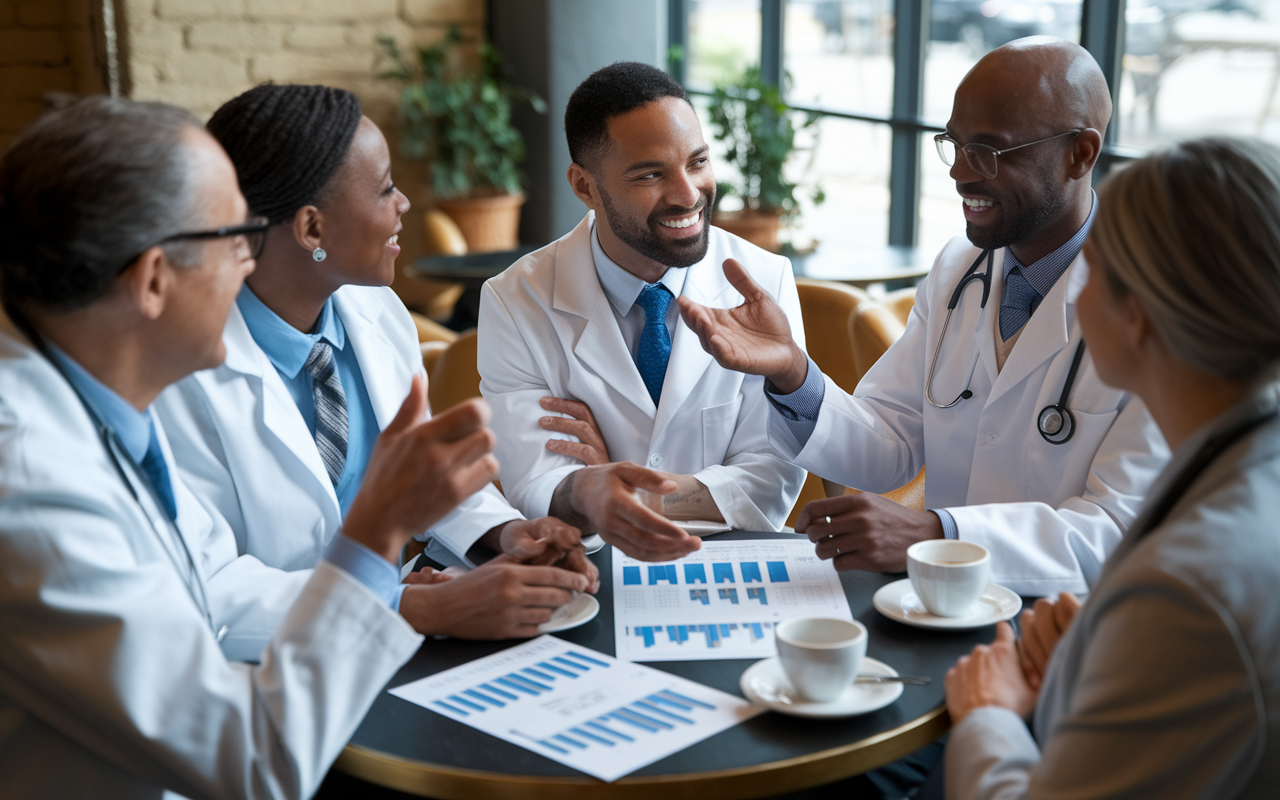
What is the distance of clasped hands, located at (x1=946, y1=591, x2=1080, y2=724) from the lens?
115 centimetres

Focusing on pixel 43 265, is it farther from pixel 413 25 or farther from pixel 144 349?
pixel 413 25

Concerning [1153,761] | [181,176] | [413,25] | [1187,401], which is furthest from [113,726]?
[413,25]

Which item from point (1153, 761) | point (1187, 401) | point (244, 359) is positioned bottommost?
point (1153, 761)

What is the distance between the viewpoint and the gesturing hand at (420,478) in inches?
43.7

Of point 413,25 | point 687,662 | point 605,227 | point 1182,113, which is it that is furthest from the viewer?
point 413,25

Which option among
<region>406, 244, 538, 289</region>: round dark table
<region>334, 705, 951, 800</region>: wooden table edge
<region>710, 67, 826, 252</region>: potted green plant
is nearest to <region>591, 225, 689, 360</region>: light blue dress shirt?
<region>334, 705, 951, 800</region>: wooden table edge

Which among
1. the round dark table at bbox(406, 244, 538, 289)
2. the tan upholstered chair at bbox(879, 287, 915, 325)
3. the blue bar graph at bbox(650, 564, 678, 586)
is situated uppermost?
the tan upholstered chair at bbox(879, 287, 915, 325)

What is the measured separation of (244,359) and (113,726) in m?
0.72

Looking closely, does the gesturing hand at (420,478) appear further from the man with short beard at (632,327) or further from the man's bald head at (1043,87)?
the man's bald head at (1043,87)

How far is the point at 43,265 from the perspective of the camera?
3.45 feet

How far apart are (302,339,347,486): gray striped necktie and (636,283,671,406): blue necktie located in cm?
61

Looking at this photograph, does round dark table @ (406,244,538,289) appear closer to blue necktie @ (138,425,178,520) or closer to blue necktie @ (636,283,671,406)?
blue necktie @ (636,283,671,406)

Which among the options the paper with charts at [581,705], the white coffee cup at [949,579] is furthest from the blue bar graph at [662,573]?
the white coffee cup at [949,579]

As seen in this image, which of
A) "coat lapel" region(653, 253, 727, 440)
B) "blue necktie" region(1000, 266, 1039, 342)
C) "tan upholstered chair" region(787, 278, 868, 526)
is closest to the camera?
"blue necktie" region(1000, 266, 1039, 342)
